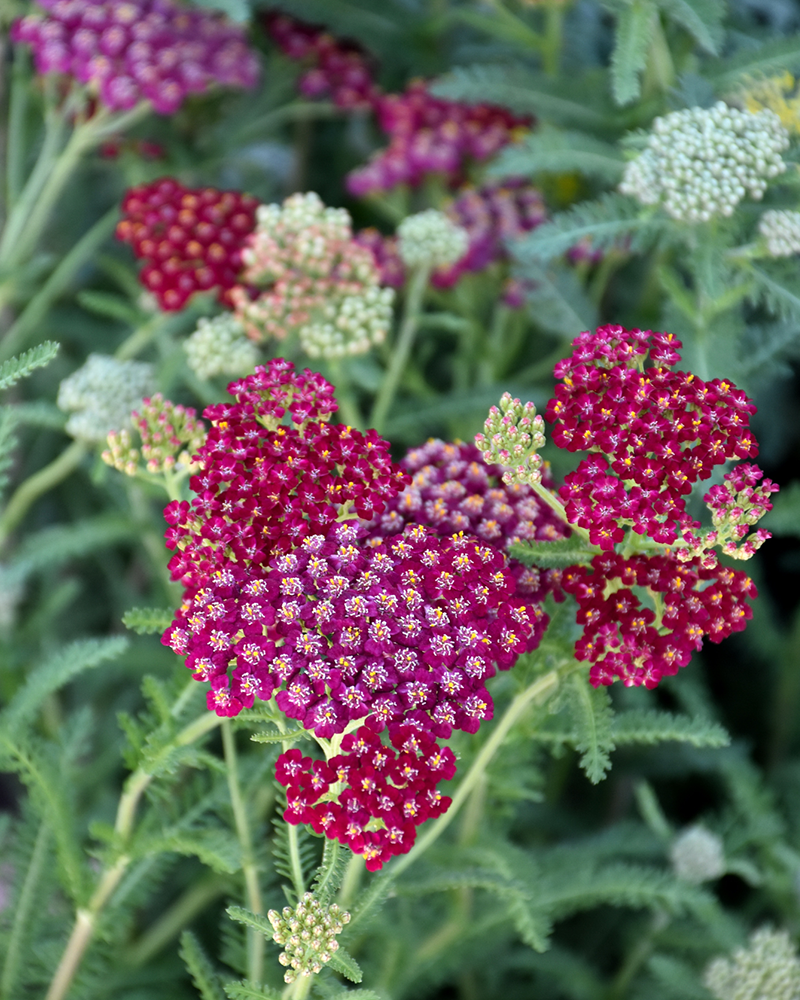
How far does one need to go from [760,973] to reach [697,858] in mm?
228

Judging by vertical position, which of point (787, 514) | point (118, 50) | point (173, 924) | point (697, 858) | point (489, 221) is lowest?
point (697, 858)

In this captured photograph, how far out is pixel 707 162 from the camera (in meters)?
1.35

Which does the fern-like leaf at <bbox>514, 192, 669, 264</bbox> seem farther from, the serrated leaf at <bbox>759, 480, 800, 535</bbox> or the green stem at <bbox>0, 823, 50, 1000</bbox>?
the green stem at <bbox>0, 823, 50, 1000</bbox>

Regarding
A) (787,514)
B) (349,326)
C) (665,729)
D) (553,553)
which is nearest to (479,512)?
(553,553)

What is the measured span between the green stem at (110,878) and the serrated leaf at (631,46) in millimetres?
1043

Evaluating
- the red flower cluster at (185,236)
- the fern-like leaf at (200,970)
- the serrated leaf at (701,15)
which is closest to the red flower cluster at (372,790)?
the fern-like leaf at (200,970)

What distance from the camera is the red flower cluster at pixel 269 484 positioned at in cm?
104

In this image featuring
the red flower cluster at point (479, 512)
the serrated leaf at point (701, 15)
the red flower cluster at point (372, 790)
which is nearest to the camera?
the red flower cluster at point (372, 790)

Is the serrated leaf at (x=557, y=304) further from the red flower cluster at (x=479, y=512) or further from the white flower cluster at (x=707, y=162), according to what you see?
the red flower cluster at (x=479, y=512)

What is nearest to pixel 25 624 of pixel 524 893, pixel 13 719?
pixel 13 719

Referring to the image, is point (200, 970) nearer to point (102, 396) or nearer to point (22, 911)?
point (22, 911)

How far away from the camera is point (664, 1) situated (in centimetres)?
149

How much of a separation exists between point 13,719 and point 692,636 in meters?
0.88

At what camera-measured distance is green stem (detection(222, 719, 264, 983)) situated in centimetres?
115
